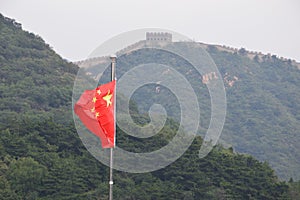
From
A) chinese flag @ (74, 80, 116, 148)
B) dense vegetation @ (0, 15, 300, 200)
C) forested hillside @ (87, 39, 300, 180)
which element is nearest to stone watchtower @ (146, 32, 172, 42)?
dense vegetation @ (0, 15, 300, 200)

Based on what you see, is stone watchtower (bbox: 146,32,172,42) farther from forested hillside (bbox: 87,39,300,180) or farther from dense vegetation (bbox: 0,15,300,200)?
forested hillside (bbox: 87,39,300,180)

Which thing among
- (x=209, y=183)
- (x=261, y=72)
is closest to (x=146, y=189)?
(x=209, y=183)

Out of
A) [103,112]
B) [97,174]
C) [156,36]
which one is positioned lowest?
[97,174]

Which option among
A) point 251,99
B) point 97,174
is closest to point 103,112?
point 97,174

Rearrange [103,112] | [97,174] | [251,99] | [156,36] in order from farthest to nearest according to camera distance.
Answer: [251,99] < [156,36] < [97,174] < [103,112]

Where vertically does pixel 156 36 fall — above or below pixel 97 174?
above

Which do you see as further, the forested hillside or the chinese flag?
the forested hillside

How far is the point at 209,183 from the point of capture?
33.4 metres

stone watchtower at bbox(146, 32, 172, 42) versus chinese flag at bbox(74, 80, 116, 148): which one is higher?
stone watchtower at bbox(146, 32, 172, 42)

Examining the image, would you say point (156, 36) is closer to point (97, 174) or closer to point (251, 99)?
point (97, 174)

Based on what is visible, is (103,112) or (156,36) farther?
(156,36)

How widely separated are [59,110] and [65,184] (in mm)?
14662

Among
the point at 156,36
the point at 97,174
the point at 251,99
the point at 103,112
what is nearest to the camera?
the point at 103,112

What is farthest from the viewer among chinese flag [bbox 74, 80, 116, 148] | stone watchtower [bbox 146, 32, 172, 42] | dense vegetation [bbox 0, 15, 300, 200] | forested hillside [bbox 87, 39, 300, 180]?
forested hillside [bbox 87, 39, 300, 180]
